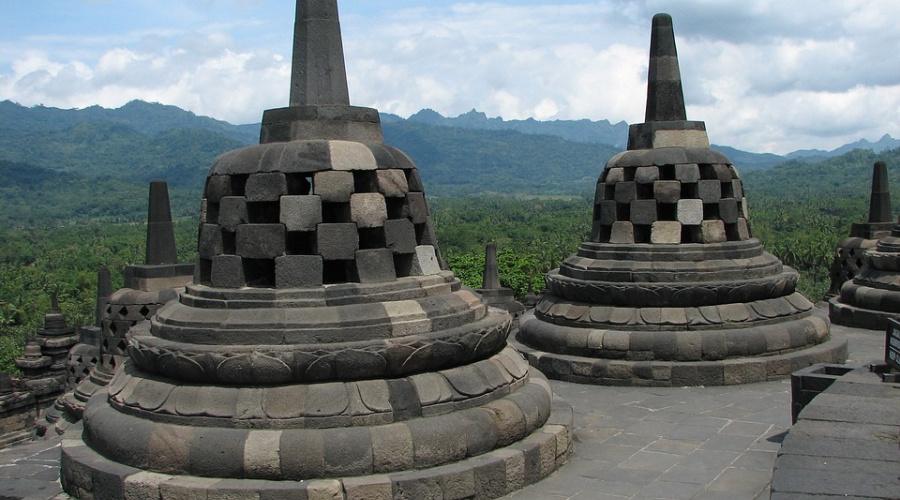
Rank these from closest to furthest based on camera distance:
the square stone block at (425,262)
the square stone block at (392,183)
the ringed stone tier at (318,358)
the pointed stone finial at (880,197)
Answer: the ringed stone tier at (318,358), the square stone block at (392,183), the square stone block at (425,262), the pointed stone finial at (880,197)

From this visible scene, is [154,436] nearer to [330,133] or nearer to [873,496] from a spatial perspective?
[330,133]

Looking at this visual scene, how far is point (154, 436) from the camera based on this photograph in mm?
5578

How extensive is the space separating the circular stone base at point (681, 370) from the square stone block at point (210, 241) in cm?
445

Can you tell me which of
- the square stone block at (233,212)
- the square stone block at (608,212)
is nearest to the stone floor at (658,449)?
the square stone block at (608,212)

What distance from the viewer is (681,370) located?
916 cm

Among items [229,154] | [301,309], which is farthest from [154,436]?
[229,154]

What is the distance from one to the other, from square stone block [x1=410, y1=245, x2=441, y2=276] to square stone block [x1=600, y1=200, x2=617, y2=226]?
4.07 m

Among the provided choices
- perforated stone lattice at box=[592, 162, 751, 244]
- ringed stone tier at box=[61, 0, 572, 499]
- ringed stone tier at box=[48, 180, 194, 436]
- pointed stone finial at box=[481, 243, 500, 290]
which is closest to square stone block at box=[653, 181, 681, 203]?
perforated stone lattice at box=[592, 162, 751, 244]

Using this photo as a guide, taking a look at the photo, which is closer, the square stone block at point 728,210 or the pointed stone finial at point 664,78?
the square stone block at point 728,210

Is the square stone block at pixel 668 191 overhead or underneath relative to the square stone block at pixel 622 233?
overhead

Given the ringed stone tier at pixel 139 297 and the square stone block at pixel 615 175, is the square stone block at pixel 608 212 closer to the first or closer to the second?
the square stone block at pixel 615 175

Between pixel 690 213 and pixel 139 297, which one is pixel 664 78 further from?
pixel 139 297

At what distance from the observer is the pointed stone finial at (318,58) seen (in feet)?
22.3

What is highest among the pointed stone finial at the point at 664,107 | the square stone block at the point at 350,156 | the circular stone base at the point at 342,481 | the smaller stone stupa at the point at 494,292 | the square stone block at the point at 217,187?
the pointed stone finial at the point at 664,107
